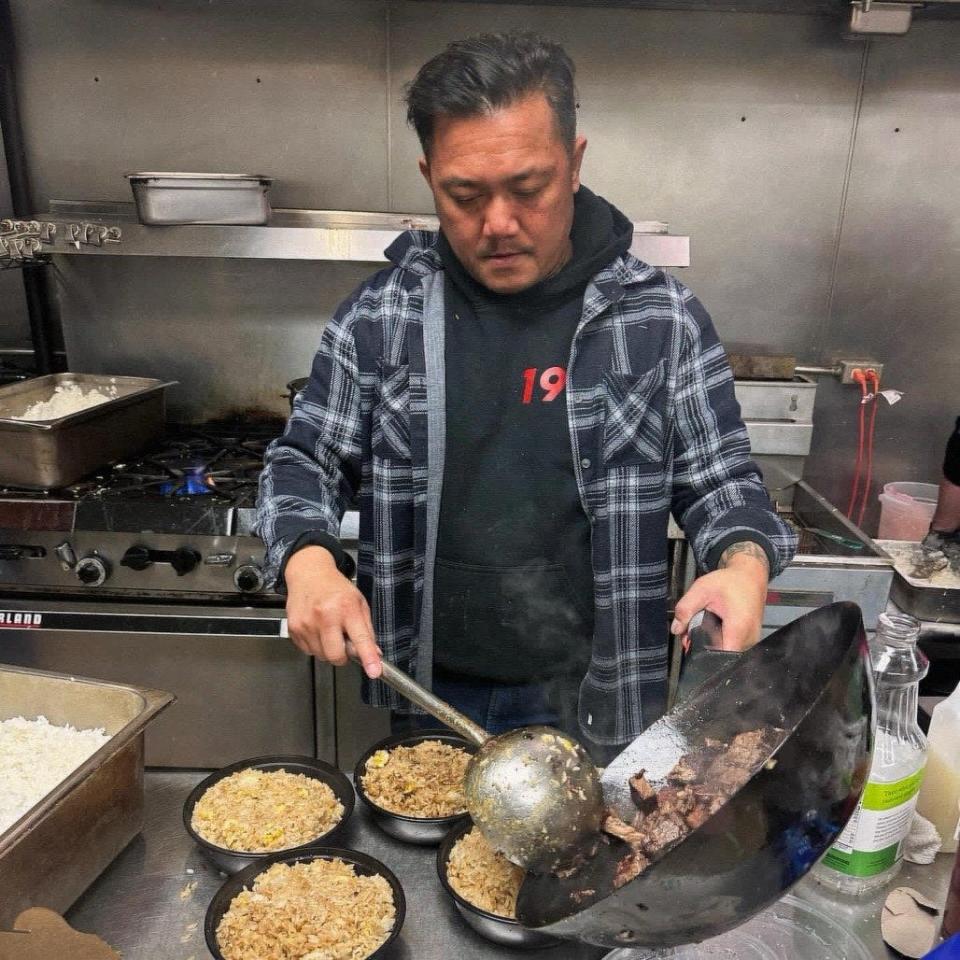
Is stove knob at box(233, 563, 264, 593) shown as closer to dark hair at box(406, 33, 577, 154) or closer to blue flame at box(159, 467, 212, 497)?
blue flame at box(159, 467, 212, 497)

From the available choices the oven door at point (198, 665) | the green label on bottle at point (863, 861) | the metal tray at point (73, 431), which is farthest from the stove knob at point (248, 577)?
the green label on bottle at point (863, 861)

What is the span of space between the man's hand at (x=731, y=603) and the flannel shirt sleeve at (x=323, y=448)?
64cm

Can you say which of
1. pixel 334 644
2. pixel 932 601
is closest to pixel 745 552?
pixel 334 644

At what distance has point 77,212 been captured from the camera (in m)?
2.96

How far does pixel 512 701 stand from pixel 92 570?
1392 millimetres

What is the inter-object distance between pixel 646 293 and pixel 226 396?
6.66ft

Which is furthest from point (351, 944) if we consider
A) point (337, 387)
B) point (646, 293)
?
point (646, 293)

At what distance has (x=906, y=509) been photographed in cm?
310

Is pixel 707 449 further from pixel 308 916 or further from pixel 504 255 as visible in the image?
pixel 308 916

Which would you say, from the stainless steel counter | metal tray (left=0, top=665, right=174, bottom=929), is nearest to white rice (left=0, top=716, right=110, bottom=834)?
metal tray (left=0, top=665, right=174, bottom=929)

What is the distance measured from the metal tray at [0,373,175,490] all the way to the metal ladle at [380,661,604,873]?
1896 millimetres

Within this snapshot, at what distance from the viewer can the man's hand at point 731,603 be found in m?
1.21

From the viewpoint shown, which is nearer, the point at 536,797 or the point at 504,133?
the point at 536,797

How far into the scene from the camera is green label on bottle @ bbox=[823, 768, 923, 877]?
102 cm
